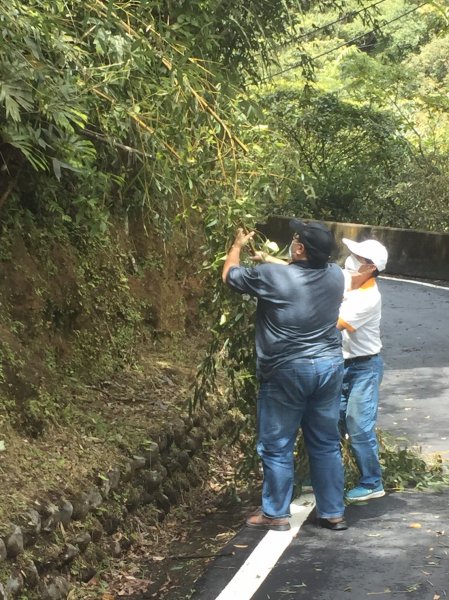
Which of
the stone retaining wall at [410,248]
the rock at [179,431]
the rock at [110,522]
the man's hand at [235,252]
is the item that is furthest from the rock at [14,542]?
→ the stone retaining wall at [410,248]

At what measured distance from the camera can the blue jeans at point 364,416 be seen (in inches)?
289

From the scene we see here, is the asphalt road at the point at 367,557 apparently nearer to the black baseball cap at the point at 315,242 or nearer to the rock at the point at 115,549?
the rock at the point at 115,549

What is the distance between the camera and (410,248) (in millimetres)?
20406

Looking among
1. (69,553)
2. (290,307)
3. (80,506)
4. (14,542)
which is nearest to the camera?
(14,542)

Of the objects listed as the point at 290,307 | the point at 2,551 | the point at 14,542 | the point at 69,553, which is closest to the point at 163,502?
the point at 69,553

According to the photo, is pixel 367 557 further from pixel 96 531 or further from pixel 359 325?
pixel 359 325

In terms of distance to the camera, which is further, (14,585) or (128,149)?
(128,149)

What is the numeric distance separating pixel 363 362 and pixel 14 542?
3193 millimetres

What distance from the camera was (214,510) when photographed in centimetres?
772

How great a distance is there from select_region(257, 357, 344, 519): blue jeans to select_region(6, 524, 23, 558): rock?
1.92 m

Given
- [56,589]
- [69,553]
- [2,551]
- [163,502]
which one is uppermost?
[2,551]

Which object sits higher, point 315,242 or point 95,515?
point 315,242

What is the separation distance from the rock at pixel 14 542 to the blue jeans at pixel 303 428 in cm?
192

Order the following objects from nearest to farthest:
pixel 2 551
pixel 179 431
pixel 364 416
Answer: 1. pixel 2 551
2. pixel 364 416
3. pixel 179 431
